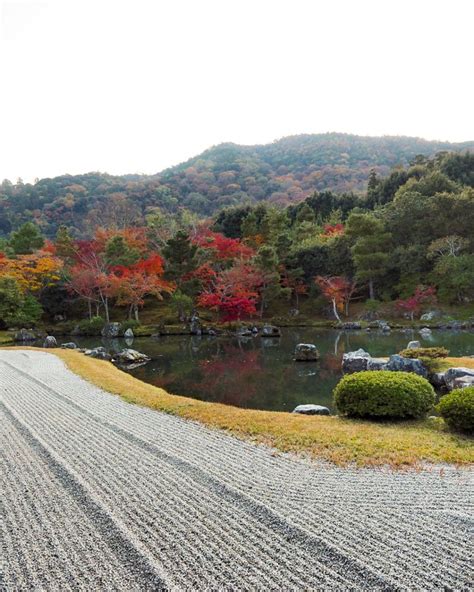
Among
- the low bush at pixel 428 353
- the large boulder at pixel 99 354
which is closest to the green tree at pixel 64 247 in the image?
the large boulder at pixel 99 354

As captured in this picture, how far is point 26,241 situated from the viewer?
137ft

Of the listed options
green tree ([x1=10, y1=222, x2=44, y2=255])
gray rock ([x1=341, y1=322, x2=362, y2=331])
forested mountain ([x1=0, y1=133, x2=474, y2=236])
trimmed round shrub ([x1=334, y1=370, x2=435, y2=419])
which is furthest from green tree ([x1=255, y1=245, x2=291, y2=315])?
forested mountain ([x1=0, y1=133, x2=474, y2=236])

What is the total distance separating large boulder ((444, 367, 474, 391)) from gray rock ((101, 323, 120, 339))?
24047 mm

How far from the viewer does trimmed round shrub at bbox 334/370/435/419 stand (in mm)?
7676

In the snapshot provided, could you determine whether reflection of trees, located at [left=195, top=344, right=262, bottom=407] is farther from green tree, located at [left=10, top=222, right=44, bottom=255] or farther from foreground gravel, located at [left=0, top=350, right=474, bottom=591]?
green tree, located at [left=10, top=222, right=44, bottom=255]

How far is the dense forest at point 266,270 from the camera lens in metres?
31.9

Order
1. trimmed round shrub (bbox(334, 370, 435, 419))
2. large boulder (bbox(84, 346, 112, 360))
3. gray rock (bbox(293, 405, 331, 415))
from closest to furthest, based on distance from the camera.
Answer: trimmed round shrub (bbox(334, 370, 435, 419))
gray rock (bbox(293, 405, 331, 415))
large boulder (bbox(84, 346, 112, 360))

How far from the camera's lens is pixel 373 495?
14.9 ft

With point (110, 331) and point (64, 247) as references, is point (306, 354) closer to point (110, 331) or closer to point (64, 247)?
point (110, 331)

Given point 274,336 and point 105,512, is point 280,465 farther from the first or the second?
point 274,336

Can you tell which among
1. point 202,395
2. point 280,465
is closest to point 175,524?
point 280,465

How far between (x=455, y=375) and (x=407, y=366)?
4.72 ft

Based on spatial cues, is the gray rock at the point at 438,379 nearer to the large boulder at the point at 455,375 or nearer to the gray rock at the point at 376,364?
the large boulder at the point at 455,375

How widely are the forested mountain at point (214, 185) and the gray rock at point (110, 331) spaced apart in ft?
84.8
